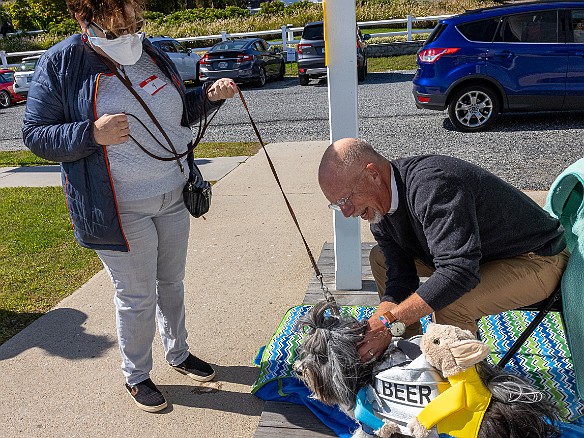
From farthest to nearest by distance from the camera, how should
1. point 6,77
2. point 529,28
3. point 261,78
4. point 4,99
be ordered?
point 6,77 < point 4,99 < point 261,78 < point 529,28

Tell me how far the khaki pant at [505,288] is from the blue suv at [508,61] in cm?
740

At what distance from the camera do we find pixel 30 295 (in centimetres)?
478

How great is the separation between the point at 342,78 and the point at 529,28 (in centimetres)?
694

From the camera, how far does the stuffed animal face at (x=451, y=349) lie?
219cm

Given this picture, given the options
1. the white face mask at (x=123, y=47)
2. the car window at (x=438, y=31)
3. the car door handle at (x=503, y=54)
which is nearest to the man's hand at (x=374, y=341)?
the white face mask at (x=123, y=47)

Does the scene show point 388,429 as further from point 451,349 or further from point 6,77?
point 6,77

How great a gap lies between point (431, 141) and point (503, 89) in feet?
4.90

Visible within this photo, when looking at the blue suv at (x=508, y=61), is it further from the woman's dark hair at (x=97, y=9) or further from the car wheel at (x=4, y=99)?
the car wheel at (x=4, y=99)

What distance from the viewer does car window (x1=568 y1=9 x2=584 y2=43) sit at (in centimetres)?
948

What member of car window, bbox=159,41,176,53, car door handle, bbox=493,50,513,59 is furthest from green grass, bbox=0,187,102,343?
car window, bbox=159,41,176,53

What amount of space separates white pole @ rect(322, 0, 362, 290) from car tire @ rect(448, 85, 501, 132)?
6359mm

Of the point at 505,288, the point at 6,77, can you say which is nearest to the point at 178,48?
the point at 6,77

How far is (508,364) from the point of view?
3238mm

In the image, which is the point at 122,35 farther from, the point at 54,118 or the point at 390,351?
the point at 390,351
